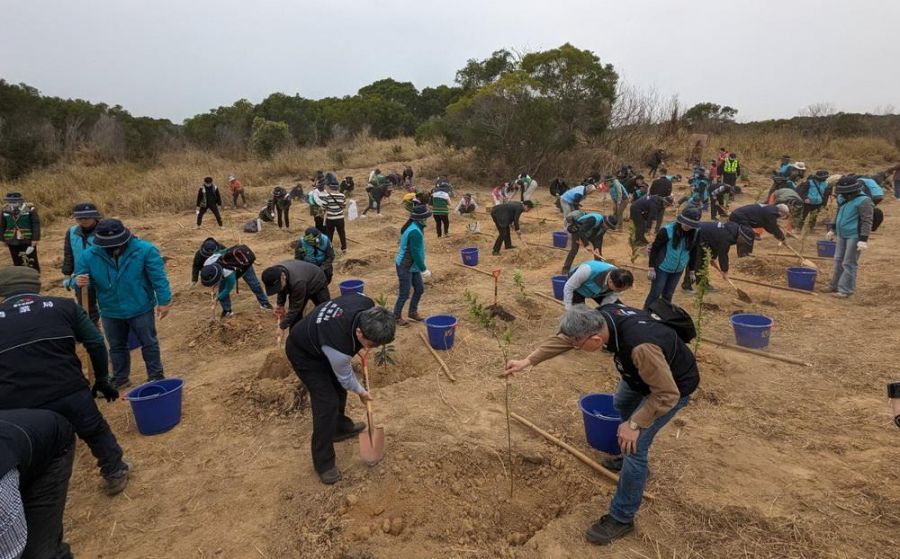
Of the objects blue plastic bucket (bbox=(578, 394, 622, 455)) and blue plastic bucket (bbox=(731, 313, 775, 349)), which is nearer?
blue plastic bucket (bbox=(578, 394, 622, 455))

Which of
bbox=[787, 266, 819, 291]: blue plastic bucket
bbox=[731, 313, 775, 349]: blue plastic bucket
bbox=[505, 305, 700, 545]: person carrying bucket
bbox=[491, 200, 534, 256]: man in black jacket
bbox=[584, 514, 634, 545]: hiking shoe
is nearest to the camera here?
bbox=[505, 305, 700, 545]: person carrying bucket

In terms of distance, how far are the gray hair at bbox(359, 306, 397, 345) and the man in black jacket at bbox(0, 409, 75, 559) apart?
148 cm

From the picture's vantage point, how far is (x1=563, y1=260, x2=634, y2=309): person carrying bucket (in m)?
3.97

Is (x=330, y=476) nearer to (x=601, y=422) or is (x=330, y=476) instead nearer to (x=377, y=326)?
(x=377, y=326)

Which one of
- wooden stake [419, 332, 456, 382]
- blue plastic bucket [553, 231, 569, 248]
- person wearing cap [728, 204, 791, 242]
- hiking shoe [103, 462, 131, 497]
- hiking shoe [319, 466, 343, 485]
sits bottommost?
hiking shoe [103, 462, 131, 497]

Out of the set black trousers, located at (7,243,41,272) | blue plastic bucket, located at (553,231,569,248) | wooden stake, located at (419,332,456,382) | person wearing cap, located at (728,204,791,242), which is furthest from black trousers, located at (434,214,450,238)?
black trousers, located at (7,243,41,272)

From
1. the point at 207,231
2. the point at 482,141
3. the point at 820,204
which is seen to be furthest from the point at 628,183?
the point at 207,231

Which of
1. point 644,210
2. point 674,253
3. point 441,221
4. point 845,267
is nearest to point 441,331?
point 674,253

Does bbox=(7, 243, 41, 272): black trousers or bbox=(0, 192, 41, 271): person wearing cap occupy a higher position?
bbox=(0, 192, 41, 271): person wearing cap

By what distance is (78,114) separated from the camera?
23.0m

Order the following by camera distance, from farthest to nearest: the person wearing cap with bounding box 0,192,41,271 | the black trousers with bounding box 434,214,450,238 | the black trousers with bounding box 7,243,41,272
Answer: the black trousers with bounding box 434,214,450,238 → the black trousers with bounding box 7,243,41,272 → the person wearing cap with bounding box 0,192,41,271

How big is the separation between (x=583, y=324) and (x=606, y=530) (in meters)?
1.29

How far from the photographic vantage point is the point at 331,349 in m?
2.95

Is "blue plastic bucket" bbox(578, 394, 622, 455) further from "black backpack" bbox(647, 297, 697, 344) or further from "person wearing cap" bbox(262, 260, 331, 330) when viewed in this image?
"person wearing cap" bbox(262, 260, 331, 330)
